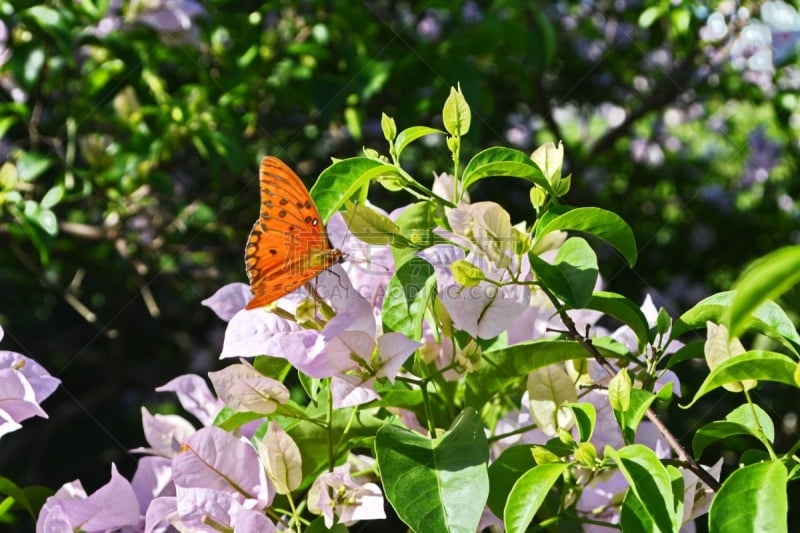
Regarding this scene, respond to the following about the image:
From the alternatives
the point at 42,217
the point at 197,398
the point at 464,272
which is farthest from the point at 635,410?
the point at 42,217

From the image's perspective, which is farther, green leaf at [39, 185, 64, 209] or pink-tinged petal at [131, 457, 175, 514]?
green leaf at [39, 185, 64, 209]

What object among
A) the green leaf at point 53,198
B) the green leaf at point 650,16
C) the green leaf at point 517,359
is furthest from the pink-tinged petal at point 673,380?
the green leaf at point 650,16

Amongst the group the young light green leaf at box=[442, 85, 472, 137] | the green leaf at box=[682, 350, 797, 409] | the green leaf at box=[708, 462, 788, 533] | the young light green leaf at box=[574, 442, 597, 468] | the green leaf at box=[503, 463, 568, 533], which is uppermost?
the young light green leaf at box=[442, 85, 472, 137]

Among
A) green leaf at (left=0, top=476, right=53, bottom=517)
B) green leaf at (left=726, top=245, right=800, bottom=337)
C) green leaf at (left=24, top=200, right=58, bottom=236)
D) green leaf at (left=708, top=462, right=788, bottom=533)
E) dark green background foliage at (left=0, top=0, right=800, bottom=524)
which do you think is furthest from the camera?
dark green background foliage at (left=0, top=0, right=800, bottom=524)

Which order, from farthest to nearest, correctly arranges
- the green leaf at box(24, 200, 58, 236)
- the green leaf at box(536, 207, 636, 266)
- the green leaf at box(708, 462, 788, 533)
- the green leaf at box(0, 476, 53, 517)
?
the green leaf at box(24, 200, 58, 236)
the green leaf at box(0, 476, 53, 517)
the green leaf at box(536, 207, 636, 266)
the green leaf at box(708, 462, 788, 533)

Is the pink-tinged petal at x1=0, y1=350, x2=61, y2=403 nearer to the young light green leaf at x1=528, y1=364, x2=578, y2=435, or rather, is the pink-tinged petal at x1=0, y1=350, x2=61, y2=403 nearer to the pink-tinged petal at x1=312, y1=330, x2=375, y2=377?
the pink-tinged petal at x1=312, y1=330, x2=375, y2=377

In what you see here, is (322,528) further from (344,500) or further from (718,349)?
(718,349)

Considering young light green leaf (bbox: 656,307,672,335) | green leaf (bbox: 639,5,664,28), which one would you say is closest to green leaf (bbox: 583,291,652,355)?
young light green leaf (bbox: 656,307,672,335)
